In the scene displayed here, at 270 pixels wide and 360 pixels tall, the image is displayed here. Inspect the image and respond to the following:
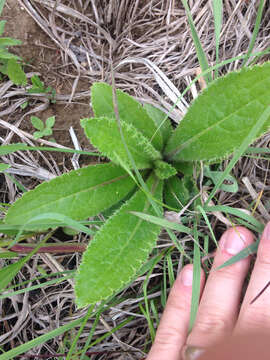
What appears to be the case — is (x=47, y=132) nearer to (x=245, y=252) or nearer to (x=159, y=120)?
(x=159, y=120)

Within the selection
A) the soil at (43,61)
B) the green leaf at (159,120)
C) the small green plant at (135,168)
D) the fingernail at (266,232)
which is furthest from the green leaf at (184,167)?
the soil at (43,61)

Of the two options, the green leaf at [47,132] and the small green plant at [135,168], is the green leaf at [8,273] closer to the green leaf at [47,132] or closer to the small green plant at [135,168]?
the small green plant at [135,168]

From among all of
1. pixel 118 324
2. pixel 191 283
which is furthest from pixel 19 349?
pixel 191 283

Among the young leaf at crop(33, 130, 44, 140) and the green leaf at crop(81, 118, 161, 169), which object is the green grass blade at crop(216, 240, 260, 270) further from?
the young leaf at crop(33, 130, 44, 140)

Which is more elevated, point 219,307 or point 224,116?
point 224,116

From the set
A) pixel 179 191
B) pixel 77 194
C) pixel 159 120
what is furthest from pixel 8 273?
pixel 159 120

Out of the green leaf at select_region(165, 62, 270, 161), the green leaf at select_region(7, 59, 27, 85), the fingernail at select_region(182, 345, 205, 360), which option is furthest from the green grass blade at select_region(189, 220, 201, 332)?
the green leaf at select_region(7, 59, 27, 85)
